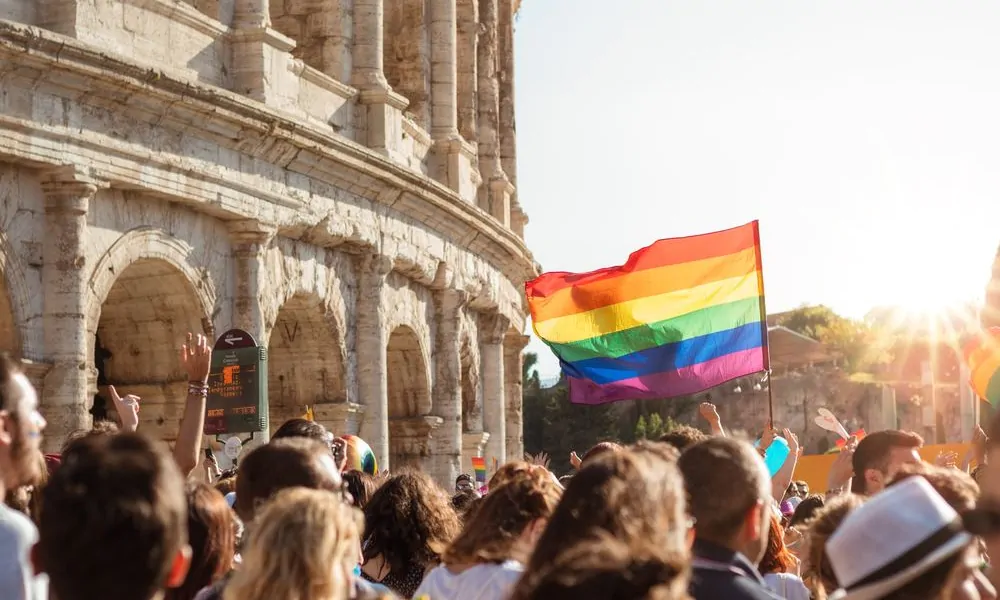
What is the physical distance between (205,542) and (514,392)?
24842 mm

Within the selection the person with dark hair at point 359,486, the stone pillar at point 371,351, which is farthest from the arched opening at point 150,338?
the person with dark hair at point 359,486

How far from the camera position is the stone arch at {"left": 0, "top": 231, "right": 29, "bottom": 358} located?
47.0 ft

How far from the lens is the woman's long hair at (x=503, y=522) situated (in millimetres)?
5574

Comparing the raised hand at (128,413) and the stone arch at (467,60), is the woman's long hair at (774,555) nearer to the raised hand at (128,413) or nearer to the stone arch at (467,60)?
the raised hand at (128,413)

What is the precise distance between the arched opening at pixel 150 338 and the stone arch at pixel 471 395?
369 inches

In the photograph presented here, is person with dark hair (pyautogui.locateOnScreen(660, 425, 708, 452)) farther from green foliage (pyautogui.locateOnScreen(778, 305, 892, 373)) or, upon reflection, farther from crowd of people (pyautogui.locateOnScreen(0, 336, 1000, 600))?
green foliage (pyautogui.locateOnScreen(778, 305, 892, 373))

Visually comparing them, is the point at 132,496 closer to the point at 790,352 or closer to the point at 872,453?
the point at 872,453

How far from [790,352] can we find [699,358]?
60110mm

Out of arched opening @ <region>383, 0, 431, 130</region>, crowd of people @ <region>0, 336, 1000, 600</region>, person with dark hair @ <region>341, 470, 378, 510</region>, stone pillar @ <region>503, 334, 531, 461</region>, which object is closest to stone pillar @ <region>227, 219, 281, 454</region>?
arched opening @ <region>383, 0, 431, 130</region>

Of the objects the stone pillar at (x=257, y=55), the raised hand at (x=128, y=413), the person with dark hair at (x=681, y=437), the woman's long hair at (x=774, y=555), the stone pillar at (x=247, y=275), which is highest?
the stone pillar at (x=257, y=55)

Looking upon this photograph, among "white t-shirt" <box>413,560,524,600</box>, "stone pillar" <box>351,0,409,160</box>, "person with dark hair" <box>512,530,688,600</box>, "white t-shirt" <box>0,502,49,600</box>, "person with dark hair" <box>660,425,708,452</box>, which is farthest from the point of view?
"stone pillar" <box>351,0,409,160</box>

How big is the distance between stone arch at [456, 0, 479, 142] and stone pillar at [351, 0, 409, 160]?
550cm

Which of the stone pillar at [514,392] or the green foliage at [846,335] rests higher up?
the green foliage at [846,335]

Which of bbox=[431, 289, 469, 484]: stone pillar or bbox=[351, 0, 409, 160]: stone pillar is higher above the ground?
bbox=[351, 0, 409, 160]: stone pillar
